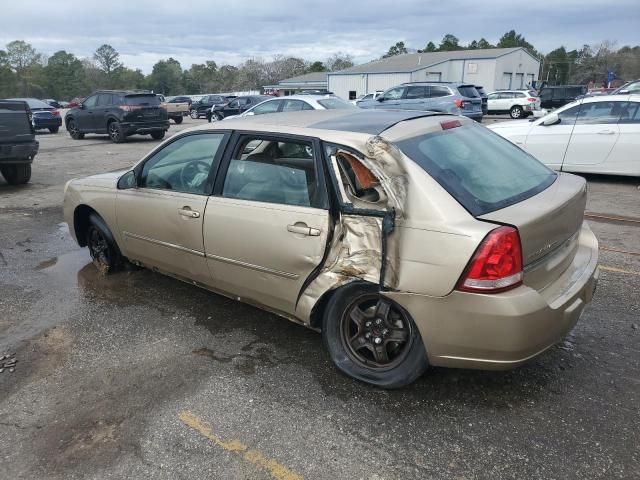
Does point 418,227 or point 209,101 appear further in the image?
point 209,101

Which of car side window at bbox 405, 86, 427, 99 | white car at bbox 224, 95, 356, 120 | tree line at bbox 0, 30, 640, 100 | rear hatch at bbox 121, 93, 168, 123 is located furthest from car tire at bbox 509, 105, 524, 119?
tree line at bbox 0, 30, 640, 100

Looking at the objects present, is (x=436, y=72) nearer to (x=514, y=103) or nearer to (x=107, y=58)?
(x=514, y=103)

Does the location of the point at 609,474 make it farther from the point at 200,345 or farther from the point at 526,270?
the point at 200,345

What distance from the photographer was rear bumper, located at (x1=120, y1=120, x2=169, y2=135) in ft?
56.7

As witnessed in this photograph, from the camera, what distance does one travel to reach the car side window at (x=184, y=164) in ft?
12.4

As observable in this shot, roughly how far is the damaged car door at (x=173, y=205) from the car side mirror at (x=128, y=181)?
1.3 inches

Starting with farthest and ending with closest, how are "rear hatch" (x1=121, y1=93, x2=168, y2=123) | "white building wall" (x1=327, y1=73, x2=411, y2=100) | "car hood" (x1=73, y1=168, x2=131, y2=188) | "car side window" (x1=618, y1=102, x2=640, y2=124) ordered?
"white building wall" (x1=327, y1=73, x2=411, y2=100)
"rear hatch" (x1=121, y1=93, x2=168, y2=123)
"car side window" (x1=618, y1=102, x2=640, y2=124)
"car hood" (x1=73, y1=168, x2=131, y2=188)

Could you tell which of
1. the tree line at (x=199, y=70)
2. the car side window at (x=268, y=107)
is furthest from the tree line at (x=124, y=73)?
the car side window at (x=268, y=107)

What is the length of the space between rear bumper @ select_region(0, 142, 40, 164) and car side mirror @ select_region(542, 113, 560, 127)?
939cm

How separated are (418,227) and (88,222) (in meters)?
3.81

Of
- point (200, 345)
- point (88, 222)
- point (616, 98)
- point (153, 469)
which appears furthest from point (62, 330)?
point (616, 98)

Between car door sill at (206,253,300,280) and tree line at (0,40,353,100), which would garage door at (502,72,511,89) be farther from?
car door sill at (206,253,300,280)

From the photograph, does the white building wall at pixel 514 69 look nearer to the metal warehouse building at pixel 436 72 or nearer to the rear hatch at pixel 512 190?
the metal warehouse building at pixel 436 72

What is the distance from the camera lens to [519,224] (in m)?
2.54
